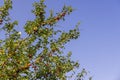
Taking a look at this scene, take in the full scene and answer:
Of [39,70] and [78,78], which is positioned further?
[78,78]

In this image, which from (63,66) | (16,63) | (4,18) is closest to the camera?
(16,63)

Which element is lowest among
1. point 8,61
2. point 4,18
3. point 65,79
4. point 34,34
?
point 65,79

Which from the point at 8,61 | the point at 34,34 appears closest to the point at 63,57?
the point at 34,34

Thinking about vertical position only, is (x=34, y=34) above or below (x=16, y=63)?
above

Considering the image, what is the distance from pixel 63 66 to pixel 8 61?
370 centimetres

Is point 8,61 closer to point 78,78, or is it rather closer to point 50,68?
point 50,68

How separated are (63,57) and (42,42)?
1.80 meters

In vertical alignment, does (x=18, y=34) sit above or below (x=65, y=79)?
above

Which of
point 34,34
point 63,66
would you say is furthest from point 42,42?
point 63,66

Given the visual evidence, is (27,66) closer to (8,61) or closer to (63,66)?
(8,61)

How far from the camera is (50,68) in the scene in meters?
21.2

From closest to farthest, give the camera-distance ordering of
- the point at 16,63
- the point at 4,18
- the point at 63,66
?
1. the point at 16,63
2. the point at 63,66
3. the point at 4,18

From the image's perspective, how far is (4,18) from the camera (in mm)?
22906

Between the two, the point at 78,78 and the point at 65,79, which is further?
the point at 78,78
